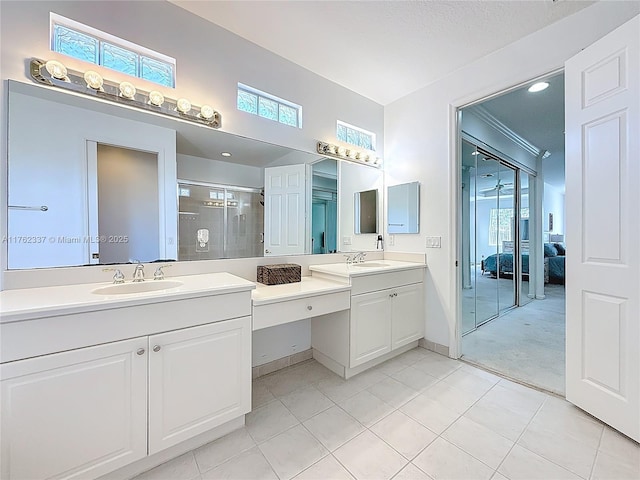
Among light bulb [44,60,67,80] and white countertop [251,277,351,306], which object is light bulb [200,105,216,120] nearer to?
light bulb [44,60,67,80]

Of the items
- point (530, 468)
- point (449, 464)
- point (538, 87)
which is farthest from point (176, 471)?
point (538, 87)

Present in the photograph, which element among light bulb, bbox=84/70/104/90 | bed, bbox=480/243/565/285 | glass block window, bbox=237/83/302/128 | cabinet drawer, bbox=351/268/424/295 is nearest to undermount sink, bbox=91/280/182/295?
light bulb, bbox=84/70/104/90

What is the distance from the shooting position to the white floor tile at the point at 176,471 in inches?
49.0

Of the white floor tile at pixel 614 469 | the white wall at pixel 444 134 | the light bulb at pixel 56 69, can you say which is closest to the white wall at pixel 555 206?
the white wall at pixel 444 134

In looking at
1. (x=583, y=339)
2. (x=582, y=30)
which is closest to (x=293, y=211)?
(x=583, y=339)

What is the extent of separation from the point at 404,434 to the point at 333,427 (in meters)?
0.41

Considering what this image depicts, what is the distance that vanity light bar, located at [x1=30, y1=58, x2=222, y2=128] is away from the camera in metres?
1.38

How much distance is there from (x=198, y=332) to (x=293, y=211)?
1.29 meters

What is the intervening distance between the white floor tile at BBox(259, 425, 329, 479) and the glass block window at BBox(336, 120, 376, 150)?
2.46 m

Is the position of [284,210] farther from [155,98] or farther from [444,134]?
[444,134]

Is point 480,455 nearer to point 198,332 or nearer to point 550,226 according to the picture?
point 198,332

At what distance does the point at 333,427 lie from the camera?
61.7 inches

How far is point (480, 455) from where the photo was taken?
1.36 m

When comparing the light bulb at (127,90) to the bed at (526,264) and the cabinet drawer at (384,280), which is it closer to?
the cabinet drawer at (384,280)
